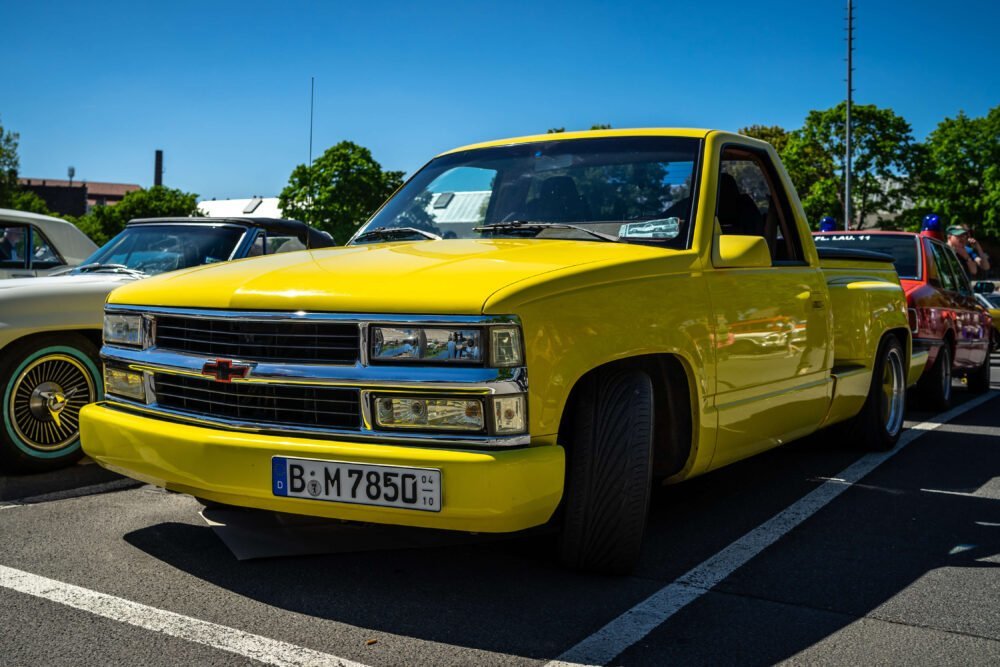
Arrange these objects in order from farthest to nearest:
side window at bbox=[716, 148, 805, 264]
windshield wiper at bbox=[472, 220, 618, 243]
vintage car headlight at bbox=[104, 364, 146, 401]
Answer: side window at bbox=[716, 148, 805, 264]
windshield wiper at bbox=[472, 220, 618, 243]
vintage car headlight at bbox=[104, 364, 146, 401]

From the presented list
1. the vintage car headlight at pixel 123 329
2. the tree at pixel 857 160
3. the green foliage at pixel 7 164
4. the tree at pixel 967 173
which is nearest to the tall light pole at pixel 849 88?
the tree at pixel 857 160

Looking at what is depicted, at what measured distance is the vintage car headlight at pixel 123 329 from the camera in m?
4.02

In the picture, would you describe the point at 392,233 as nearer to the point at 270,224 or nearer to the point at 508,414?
the point at 508,414

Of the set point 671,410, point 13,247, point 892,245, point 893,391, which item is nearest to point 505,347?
point 671,410

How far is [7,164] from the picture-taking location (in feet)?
218

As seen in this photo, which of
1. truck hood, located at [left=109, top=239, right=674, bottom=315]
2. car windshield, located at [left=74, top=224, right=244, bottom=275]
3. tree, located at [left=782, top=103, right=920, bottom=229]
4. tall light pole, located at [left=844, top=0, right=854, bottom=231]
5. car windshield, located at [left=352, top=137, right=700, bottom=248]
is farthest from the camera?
tree, located at [left=782, top=103, right=920, bottom=229]

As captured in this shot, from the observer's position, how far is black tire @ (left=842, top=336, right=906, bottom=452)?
6.55 meters

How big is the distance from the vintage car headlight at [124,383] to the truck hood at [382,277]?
0.28m

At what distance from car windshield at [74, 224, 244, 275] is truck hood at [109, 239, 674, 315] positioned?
9.01ft

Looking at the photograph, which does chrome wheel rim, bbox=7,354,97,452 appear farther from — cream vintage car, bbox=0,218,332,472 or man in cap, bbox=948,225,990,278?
man in cap, bbox=948,225,990,278

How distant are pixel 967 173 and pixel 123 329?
66004 mm

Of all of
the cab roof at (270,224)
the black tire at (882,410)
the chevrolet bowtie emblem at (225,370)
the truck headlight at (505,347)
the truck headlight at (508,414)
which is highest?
the cab roof at (270,224)

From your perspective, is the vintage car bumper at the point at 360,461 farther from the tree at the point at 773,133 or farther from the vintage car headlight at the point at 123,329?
the tree at the point at 773,133

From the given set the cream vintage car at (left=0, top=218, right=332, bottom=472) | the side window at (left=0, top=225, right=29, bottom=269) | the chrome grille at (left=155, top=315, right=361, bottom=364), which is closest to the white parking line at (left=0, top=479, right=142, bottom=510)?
the cream vintage car at (left=0, top=218, right=332, bottom=472)
